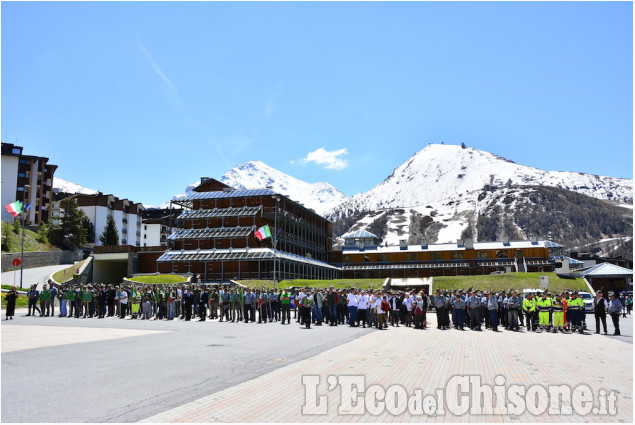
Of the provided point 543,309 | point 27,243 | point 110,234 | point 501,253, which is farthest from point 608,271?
point 110,234

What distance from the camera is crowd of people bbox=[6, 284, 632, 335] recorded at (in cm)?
2522

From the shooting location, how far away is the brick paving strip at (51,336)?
50.5ft

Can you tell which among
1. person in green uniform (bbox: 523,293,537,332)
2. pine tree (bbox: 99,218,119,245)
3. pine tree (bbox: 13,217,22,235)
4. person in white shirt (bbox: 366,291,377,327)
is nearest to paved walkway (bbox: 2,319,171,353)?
person in white shirt (bbox: 366,291,377,327)

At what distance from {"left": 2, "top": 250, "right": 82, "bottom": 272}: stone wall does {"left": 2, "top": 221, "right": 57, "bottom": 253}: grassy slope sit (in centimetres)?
581

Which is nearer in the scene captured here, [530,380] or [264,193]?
[530,380]

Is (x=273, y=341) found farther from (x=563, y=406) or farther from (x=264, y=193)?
(x=264, y=193)

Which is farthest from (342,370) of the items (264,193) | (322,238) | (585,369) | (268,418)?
(322,238)

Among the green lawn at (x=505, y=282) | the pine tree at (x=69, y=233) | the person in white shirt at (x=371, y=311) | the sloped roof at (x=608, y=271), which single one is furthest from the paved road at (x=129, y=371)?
the pine tree at (x=69, y=233)

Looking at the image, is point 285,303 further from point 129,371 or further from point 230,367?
point 129,371

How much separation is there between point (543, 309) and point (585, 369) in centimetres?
1461

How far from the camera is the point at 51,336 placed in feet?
60.2

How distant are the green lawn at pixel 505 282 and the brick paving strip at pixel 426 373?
41408mm

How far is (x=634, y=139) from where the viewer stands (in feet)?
33.9

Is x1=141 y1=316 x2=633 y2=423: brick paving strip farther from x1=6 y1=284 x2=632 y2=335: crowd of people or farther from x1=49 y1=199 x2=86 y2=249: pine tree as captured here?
x1=49 y1=199 x2=86 y2=249: pine tree
